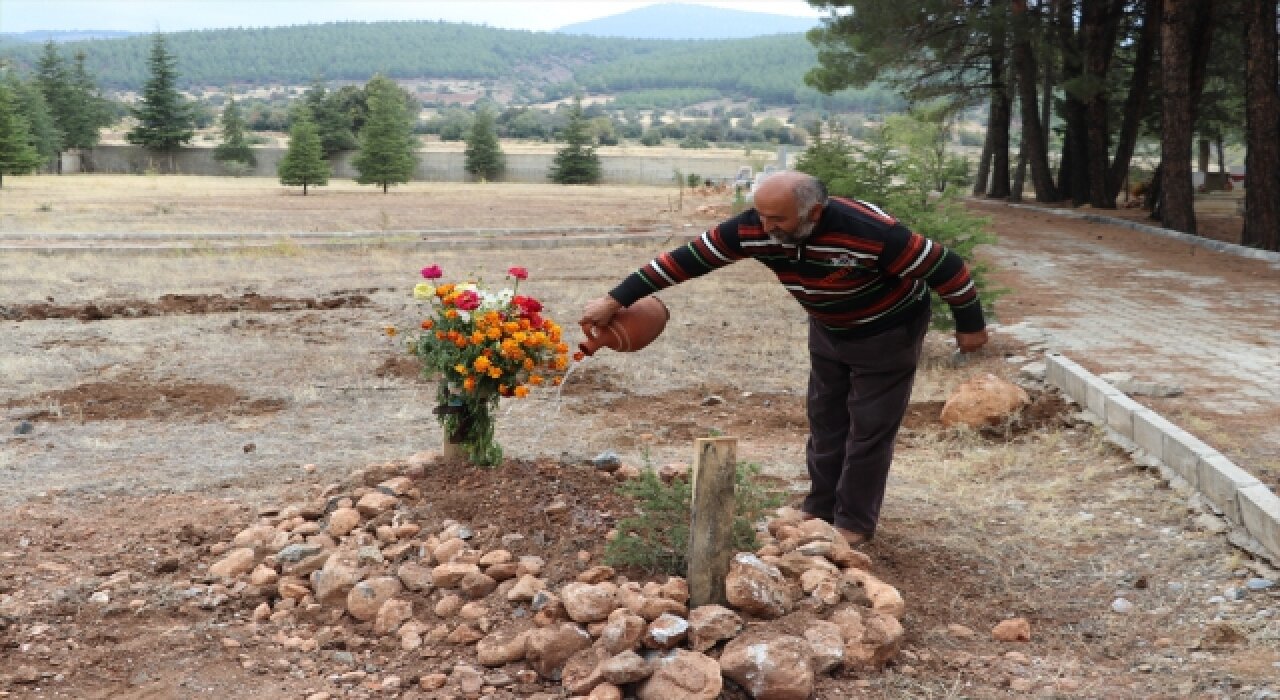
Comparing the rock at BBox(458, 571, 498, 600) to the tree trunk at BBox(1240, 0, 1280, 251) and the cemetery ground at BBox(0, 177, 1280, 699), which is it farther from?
the tree trunk at BBox(1240, 0, 1280, 251)

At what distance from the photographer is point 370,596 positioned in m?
3.90

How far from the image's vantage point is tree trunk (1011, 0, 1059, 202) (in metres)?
24.1

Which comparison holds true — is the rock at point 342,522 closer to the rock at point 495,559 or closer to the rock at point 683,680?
the rock at point 495,559

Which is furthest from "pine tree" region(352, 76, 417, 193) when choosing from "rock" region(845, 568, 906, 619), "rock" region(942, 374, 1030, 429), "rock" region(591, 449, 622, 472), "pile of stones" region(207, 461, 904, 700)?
"rock" region(845, 568, 906, 619)

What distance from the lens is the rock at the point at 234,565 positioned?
4230 mm

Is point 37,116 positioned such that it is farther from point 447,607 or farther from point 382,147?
point 447,607

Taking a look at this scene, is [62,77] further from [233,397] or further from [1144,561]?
[1144,561]

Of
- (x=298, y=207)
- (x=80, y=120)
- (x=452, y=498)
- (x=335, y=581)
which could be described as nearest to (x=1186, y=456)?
(x=452, y=498)

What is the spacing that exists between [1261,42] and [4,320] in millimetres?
15776

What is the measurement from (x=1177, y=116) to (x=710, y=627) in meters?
16.8

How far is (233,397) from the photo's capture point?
797cm

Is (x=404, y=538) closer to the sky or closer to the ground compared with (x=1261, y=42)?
closer to the ground

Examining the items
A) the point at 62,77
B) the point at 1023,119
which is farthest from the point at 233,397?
the point at 62,77

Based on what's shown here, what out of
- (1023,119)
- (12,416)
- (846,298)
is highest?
(1023,119)
